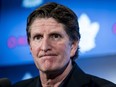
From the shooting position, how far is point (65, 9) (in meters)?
1.49

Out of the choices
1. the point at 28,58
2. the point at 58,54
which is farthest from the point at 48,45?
the point at 28,58

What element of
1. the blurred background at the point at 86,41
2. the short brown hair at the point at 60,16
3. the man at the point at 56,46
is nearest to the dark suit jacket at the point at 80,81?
the man at the point at 56,46

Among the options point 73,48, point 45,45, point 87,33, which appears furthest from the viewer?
point 87,33

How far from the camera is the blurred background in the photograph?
7.66ft

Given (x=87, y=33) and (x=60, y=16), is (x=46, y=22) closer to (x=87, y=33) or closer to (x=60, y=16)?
(x=60, y=16)

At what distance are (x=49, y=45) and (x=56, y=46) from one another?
0.03 meters

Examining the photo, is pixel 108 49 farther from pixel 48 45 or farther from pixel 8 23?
pixel 48 45

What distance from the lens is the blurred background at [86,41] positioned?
233cm

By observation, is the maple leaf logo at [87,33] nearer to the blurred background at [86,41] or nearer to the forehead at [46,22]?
the blurred background at [86,41]

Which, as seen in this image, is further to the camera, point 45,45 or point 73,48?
point 73,48

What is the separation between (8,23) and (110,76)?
→ 34.5 inches

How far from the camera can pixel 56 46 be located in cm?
141

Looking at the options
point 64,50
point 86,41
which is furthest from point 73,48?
point 86,41

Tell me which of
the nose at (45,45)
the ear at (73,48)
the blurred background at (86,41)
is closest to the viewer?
the nose at (45,45)
